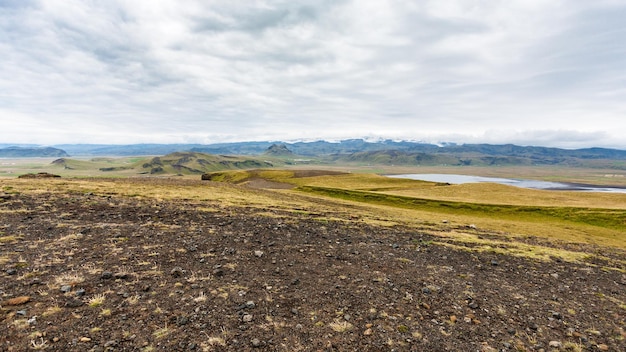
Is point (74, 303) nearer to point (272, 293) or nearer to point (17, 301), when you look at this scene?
point (17, 301)

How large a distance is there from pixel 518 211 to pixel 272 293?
6685 centimetres

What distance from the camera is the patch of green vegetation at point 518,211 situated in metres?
54.1

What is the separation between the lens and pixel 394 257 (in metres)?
19.5

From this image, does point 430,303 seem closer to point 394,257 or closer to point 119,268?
point 394,257

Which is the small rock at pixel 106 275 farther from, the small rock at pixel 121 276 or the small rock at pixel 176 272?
the small rock at pixel 176 272

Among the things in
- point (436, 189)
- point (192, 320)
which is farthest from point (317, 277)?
point (436, 189)

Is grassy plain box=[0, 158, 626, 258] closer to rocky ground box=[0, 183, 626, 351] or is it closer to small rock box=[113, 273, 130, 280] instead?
rocky ground box=[0, 183, 626, 351]

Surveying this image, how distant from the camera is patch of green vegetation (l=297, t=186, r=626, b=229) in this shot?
5410cm

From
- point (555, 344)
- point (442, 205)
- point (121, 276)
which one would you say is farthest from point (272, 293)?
point (442, 205)

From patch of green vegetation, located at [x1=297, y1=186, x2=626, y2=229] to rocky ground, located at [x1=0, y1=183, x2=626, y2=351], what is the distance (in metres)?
43.2

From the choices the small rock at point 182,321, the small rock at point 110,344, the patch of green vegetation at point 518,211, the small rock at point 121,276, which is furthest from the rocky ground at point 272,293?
the patch of green vegetation at point 518,211

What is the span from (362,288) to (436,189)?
3664 inches

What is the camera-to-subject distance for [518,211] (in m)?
61.8

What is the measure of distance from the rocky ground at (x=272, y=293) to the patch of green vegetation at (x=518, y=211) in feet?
142
